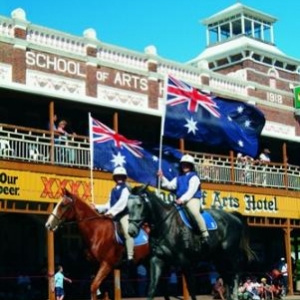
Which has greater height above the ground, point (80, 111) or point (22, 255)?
point (80, 111)

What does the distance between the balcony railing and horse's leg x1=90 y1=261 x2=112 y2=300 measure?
22.7ft

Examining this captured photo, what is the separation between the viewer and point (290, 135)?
119 feet

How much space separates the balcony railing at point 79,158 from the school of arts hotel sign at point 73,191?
0.52m

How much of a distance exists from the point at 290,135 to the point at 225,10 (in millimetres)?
12211

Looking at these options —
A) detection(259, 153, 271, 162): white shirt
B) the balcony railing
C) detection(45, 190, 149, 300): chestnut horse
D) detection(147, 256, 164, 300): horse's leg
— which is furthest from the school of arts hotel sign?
detection(147, 256, 164, 300): horse's leg

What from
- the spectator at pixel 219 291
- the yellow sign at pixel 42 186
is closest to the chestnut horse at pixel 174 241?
the yellow sign at pixel 42 186

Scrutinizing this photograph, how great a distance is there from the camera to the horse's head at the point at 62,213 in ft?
52.5

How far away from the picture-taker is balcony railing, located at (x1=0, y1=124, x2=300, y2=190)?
888 inches

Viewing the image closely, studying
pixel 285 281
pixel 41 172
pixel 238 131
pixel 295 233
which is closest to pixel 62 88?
pixel 41 172

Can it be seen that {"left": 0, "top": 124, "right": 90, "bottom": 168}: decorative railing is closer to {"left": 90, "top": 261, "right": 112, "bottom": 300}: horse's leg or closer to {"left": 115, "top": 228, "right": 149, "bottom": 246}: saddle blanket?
{"left": 115, "top": 228, "right": 149, "bottom": 246}: saddle blanket

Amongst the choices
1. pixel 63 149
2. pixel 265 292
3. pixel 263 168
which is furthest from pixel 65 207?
pixel 263 168

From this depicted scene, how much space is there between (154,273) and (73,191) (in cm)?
1071

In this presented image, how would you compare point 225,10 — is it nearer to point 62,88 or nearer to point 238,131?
point 62,88

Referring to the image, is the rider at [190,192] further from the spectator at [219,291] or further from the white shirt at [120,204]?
the spectator at [219,291]
